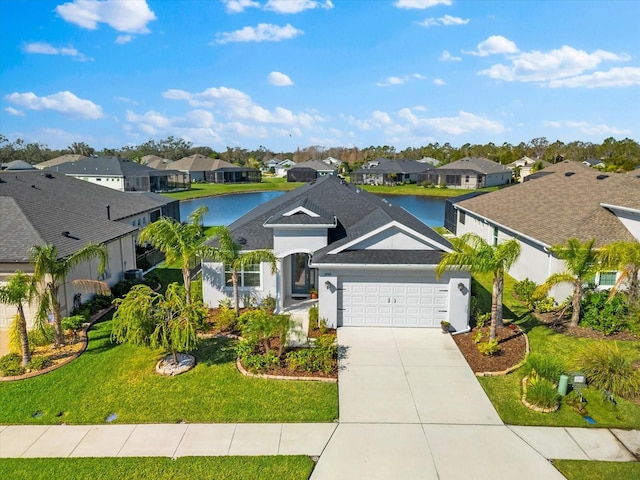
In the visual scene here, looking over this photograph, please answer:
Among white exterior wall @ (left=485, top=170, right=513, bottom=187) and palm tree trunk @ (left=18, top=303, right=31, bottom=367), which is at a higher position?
white exterior wall @ (left=485, top=170, right=513, bottom=187)

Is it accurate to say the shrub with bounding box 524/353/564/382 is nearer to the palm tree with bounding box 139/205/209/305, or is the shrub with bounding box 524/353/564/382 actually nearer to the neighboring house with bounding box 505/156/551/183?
the palm tree with bounding box 139/205/209/305

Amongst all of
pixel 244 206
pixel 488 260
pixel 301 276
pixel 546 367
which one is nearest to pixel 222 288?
pixel 301 276

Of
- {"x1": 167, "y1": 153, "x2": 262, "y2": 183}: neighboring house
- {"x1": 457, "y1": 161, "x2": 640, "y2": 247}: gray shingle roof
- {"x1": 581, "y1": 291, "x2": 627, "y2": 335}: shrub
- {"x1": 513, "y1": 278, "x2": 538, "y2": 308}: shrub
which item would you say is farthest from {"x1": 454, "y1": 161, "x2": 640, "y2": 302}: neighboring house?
{"x1": 167, "y1": 153, "x2": 262, "y2": 183}: neighboring house

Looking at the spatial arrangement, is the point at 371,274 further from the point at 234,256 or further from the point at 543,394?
the point at 543,394

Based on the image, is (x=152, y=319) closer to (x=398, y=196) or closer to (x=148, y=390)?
(x=148, y=390)

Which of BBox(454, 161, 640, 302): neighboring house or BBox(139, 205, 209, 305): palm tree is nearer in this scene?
BBox(139, 205, 209, 305): palm tree

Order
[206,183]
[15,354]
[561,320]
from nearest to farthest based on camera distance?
1. [15,354]
2. [561,320]
3. [206,183]

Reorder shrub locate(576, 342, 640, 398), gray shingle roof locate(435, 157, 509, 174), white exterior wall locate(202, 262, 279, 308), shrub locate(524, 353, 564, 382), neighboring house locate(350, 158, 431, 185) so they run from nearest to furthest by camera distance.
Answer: shrub locate(576, 342, 640, 398) < shrub locate(524, 353, 564, 382) < white exterior wall locate(202, 262, 279, 308) < gray shingle roof locate(435, 157, 509, 174) < neighboring house locate(350, 158, 431, 185)

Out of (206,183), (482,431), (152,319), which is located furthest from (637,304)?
(206,183)
